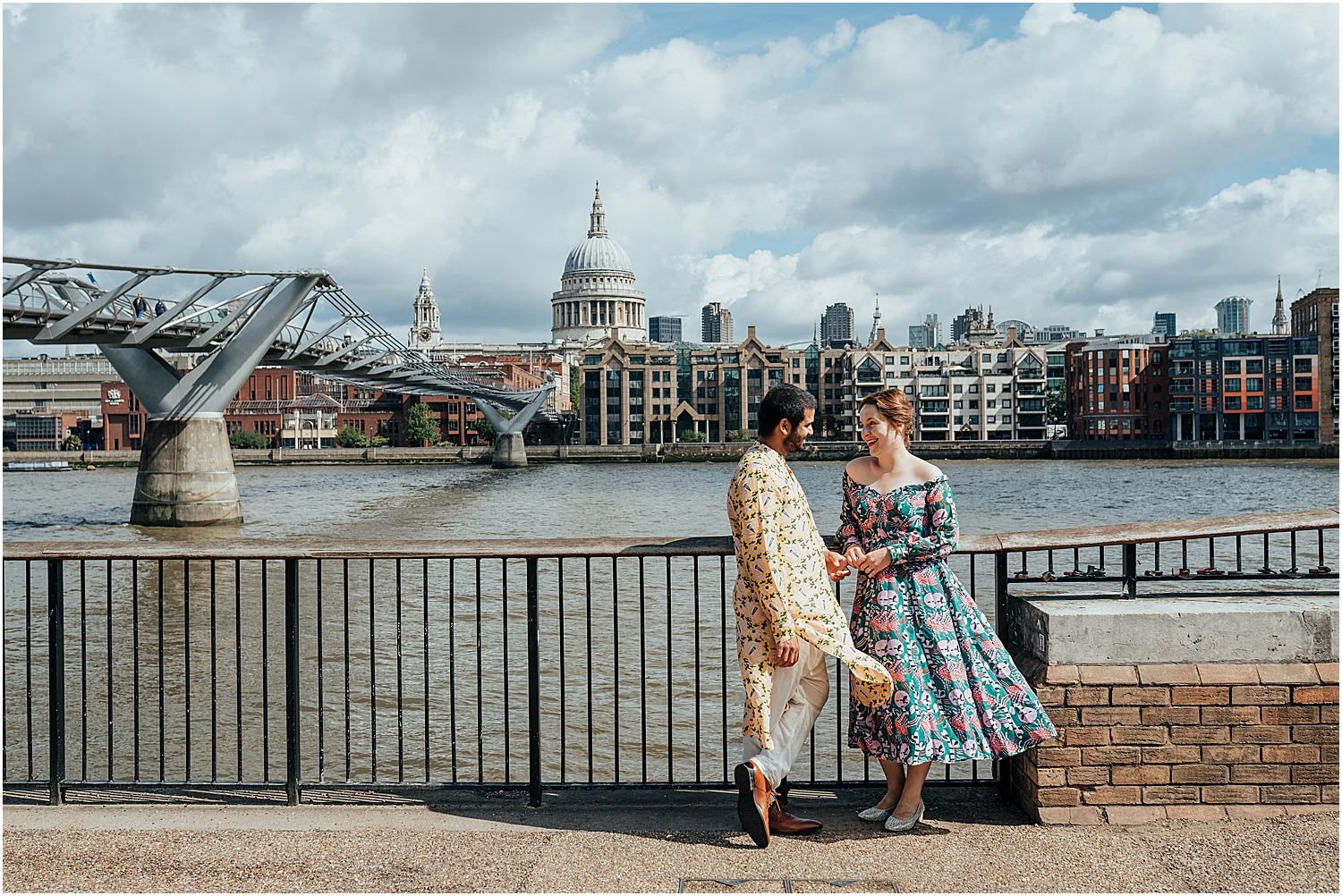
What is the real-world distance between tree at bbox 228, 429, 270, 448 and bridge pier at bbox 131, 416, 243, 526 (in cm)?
7693

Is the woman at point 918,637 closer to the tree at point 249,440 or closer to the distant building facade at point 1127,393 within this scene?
the distant building facade at point 1127,393

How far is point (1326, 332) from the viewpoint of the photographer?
103812 millimetres

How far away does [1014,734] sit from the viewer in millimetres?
4141

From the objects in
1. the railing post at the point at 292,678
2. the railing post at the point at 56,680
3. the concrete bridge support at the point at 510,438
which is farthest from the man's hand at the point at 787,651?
the concrete bridge support at the point at 510,438

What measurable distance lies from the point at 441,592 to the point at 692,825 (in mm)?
14133

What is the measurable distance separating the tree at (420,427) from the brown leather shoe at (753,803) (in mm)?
108122

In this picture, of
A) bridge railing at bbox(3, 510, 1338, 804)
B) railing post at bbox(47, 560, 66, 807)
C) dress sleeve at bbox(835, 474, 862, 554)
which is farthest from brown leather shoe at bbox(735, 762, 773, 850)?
railing post at bbox(47, 560, 66, 807)

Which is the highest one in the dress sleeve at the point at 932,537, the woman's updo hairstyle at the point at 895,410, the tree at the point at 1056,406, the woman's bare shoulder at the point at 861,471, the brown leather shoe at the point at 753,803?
the tree at the point at 1056,406

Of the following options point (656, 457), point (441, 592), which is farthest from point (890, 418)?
point (656, 457)

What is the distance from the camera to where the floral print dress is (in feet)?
13.5

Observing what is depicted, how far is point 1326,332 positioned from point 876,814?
372 feet

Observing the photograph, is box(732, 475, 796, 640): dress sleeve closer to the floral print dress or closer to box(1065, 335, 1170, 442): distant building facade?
the floral print dress

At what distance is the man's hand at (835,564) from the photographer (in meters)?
4.21

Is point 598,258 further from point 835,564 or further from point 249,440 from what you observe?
point 835,564
